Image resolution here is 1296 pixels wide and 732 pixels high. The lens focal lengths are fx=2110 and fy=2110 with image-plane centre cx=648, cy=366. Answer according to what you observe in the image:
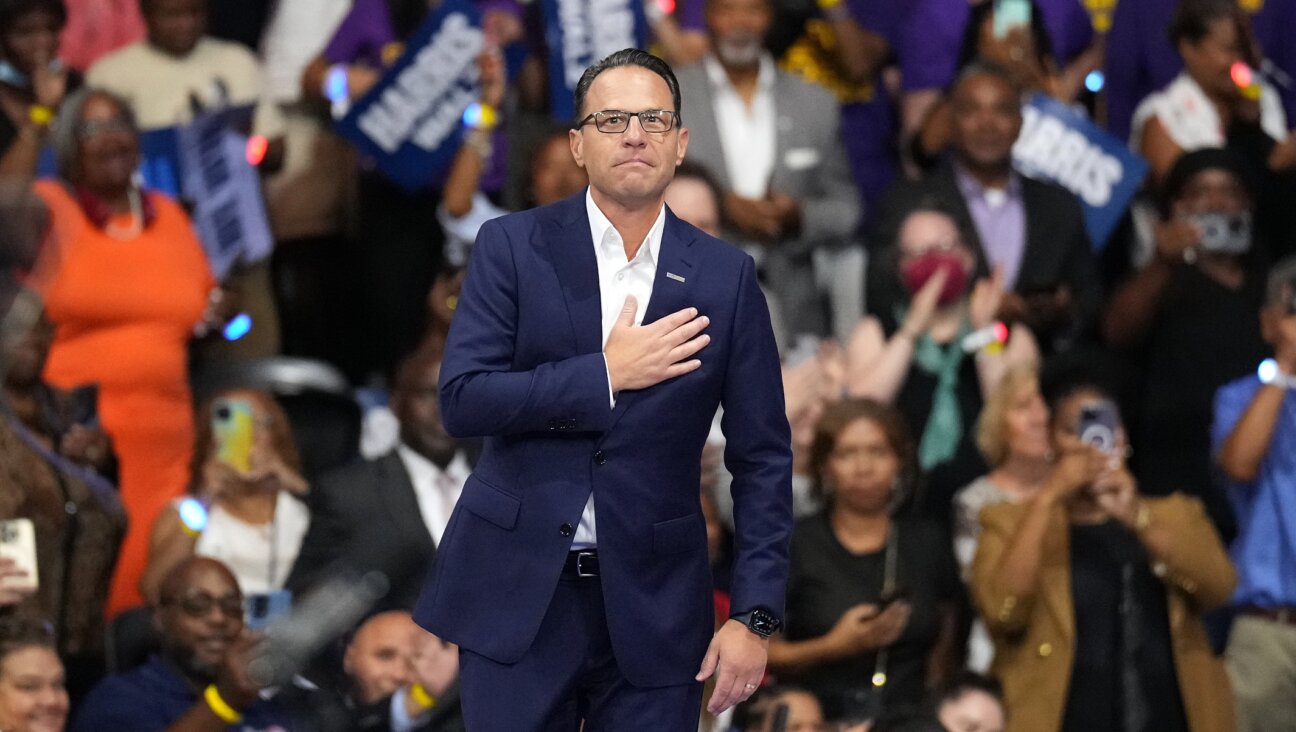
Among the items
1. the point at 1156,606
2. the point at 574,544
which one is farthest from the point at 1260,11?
the point at 574,544

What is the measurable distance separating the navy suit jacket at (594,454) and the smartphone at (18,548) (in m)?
2.02

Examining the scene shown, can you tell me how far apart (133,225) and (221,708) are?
5.40 feet

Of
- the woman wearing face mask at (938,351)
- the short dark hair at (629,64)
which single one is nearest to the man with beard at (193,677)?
the woman wearing face mask at (938,351)

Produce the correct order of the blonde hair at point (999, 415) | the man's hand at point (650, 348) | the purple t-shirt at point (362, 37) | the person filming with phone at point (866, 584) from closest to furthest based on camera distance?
the man's hand at point (650, 348) < the person filming with phone at point (866, 584) < the blonde hair at point (999, 415) < the purple t-shirt at point (362, 37)

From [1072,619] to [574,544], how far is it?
268cm

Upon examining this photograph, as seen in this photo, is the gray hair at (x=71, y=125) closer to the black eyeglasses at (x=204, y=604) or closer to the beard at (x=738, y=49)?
the black eyeglasses at (x=204, y=604)

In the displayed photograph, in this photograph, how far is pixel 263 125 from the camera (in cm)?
650

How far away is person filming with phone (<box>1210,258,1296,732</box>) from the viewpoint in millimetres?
5609

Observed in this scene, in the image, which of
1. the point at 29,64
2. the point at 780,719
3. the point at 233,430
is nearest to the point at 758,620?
the point at 780,719

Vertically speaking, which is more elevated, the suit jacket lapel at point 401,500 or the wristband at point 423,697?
the suit jacket lapel at point 401,500

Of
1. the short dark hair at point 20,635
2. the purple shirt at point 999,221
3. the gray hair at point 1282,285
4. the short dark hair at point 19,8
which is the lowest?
the short dark hair at point 20,635

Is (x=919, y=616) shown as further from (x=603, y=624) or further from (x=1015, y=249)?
(x=603, y=624)

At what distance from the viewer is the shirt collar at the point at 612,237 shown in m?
3.12

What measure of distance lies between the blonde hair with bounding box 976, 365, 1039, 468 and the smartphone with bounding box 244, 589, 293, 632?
1963mm
